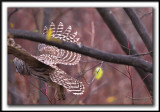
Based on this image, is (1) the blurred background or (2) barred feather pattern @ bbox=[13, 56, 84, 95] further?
(1) the blurred background

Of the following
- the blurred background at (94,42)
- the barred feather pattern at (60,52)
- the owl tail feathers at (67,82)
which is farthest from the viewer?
the blurred background at (94,42)

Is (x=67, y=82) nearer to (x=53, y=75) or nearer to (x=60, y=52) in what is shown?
(x=53, y=75)

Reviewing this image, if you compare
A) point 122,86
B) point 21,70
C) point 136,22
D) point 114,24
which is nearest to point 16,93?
point 21,70

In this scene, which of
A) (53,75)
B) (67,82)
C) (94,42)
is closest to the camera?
(67,82)

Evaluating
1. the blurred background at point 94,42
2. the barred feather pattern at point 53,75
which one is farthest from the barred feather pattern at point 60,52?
the blurred background at point 94,42

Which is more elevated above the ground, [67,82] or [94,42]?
[94,42]

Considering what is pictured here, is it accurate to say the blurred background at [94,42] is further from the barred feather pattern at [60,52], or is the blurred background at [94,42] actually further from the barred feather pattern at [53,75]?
the barred feather pattern at [53,75]

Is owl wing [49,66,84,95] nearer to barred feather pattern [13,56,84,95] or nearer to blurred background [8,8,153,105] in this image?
barred feather pattern [13,56,84,95]

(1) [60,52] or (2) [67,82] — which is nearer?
(2) [67,82]

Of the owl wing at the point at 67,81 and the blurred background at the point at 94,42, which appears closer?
the owl wing at the point at 67,81

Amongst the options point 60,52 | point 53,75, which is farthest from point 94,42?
point 53,75

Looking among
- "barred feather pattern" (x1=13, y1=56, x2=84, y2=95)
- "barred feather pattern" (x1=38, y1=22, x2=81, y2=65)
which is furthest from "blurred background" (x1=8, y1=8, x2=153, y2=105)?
"barred feather pattern" (x1=13, y1=56, x2=84, y2=95)

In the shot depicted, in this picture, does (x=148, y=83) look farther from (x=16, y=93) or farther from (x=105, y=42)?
(x=105, y=42)

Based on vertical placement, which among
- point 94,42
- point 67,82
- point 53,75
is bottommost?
point 67,82
